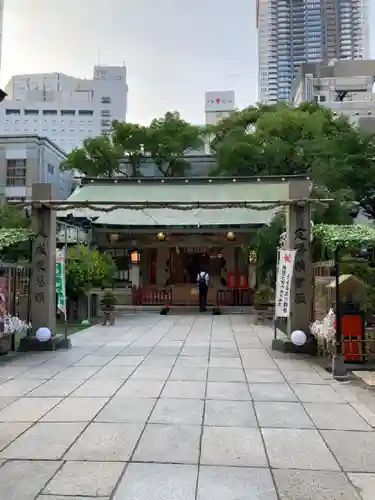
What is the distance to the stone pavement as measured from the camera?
3656 mm

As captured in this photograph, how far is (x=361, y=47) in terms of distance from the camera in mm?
87438

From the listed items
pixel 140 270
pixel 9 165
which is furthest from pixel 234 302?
pixel 9 165

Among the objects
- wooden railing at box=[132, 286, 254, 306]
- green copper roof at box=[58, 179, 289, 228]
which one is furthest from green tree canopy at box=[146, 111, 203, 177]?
wooden railing at box=[132, 286, 254, 306]

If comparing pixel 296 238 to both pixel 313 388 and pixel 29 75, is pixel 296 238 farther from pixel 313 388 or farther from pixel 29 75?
pixel 29 75

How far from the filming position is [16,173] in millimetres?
34938

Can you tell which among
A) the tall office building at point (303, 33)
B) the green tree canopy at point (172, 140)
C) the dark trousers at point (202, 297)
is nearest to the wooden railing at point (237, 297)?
the dark trousers at point (202, 297)

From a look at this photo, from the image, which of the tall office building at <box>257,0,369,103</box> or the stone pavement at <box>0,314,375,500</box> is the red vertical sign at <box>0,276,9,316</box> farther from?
the tall office building at <box>257,0,369,103</box>

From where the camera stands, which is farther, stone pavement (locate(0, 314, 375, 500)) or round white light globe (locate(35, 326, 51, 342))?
round white light globe (locate(35, 326, 51, 342))

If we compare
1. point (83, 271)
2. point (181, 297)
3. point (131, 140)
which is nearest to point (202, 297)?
point (181, 297)

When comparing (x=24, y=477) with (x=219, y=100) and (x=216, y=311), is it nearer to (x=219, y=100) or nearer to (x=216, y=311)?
(x=216, y=311)

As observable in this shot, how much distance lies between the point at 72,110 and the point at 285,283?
232ft

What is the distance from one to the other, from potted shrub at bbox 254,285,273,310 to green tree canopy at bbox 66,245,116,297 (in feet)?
16.4

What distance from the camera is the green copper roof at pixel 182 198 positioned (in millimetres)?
19078

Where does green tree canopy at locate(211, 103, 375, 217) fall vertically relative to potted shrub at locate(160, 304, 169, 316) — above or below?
above
